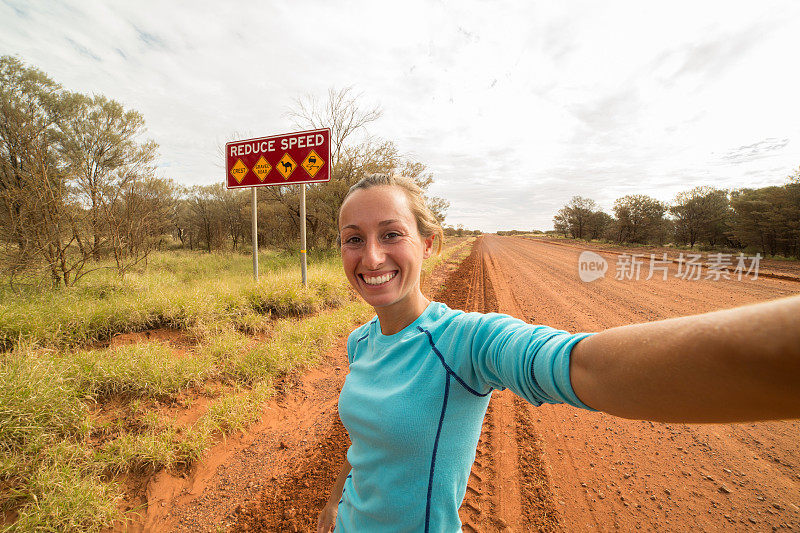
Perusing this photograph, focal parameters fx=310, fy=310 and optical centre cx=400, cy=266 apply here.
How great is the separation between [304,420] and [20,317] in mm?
3847

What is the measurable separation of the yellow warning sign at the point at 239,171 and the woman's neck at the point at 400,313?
791 centimetres

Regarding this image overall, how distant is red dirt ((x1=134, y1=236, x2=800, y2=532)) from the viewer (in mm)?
2246

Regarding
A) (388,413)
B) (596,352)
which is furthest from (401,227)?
(596,352)

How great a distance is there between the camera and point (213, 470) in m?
2.73

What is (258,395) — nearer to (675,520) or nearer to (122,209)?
(675,520)

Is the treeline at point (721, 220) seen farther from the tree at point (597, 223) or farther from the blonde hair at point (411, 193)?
the blonde hair at point (411, 193)

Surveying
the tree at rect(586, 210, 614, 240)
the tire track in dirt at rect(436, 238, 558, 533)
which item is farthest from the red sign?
the tree at rect(586, 210, 614, 240)

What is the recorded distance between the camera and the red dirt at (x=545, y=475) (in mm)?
2246

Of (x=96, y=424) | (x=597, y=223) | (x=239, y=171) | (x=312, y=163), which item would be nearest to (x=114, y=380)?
(x=96, y=424)

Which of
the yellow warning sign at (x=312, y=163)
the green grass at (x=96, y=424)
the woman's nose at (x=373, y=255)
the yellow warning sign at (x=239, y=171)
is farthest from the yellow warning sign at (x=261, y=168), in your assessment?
the woman's nose at (x=373, y=255)

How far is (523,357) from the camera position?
0.93m

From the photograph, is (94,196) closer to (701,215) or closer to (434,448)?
→ (434,448)

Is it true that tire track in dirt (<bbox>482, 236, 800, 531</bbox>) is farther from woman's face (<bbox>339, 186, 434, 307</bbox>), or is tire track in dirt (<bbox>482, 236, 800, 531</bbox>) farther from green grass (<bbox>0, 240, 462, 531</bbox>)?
green grass (<bbox>0, 240, 462, 531</bbox>)

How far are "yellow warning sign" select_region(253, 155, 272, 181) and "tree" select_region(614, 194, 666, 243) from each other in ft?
132
